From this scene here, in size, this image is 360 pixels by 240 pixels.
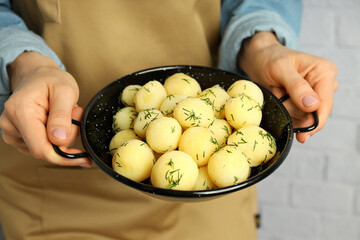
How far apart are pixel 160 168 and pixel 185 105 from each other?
→ 0.10 metres

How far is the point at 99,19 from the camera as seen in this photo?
0.64 metres

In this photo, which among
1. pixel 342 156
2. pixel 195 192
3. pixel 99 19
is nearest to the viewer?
pixel 195 192

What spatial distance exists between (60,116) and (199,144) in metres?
0.18

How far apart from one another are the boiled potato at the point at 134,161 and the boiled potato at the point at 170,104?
0.26ft

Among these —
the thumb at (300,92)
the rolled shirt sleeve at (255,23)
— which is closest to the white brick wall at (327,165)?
the rolled shirt sleeve at (255,23)

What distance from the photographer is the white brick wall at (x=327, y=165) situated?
0.92m

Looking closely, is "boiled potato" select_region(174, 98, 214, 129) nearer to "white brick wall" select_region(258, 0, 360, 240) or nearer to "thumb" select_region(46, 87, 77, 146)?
"thumb" select_region(46, 87, 77, 146)

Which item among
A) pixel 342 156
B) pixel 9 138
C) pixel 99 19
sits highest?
pixel 99 19

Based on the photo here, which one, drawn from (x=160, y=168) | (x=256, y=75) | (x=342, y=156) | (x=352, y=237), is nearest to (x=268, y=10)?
(x=256, y=75)

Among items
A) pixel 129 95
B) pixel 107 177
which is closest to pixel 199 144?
pixel 129 95

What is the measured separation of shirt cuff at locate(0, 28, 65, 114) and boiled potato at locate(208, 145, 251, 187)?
364 mm

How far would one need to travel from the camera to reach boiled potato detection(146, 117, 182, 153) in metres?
0.46

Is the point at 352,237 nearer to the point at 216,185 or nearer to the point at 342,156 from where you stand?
the point at 342,156

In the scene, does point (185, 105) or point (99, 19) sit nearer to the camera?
point (185, 105)
